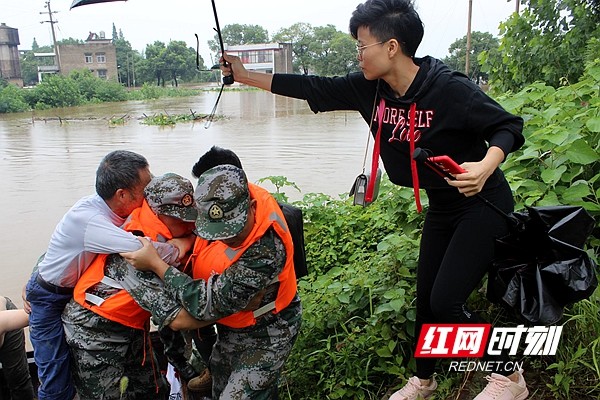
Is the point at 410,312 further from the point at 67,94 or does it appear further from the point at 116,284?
the point at 67,94

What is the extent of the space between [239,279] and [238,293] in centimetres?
5

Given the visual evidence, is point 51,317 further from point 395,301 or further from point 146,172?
point 395,301

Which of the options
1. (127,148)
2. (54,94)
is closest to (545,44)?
(127,148)

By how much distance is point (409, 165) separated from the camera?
208cm

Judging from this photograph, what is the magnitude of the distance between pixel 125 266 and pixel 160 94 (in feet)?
166

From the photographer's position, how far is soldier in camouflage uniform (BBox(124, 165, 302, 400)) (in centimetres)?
178

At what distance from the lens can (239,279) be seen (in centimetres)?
180

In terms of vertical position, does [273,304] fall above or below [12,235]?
above

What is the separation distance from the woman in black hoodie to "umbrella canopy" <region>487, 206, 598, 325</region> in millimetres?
63

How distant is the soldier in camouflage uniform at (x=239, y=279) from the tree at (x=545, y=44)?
170 inches

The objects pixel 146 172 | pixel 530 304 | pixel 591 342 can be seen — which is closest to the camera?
pixel 530 304

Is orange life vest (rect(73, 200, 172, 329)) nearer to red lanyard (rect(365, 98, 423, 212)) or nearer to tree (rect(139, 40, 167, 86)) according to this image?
red lanyard (rect(365, 98, 423, 212))

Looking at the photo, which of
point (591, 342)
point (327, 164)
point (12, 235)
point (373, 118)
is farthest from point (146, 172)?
point (327, 164)

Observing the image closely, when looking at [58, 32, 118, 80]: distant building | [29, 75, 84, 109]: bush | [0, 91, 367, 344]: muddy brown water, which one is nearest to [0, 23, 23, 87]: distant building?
[58, 32, 118, 80]: distant building
